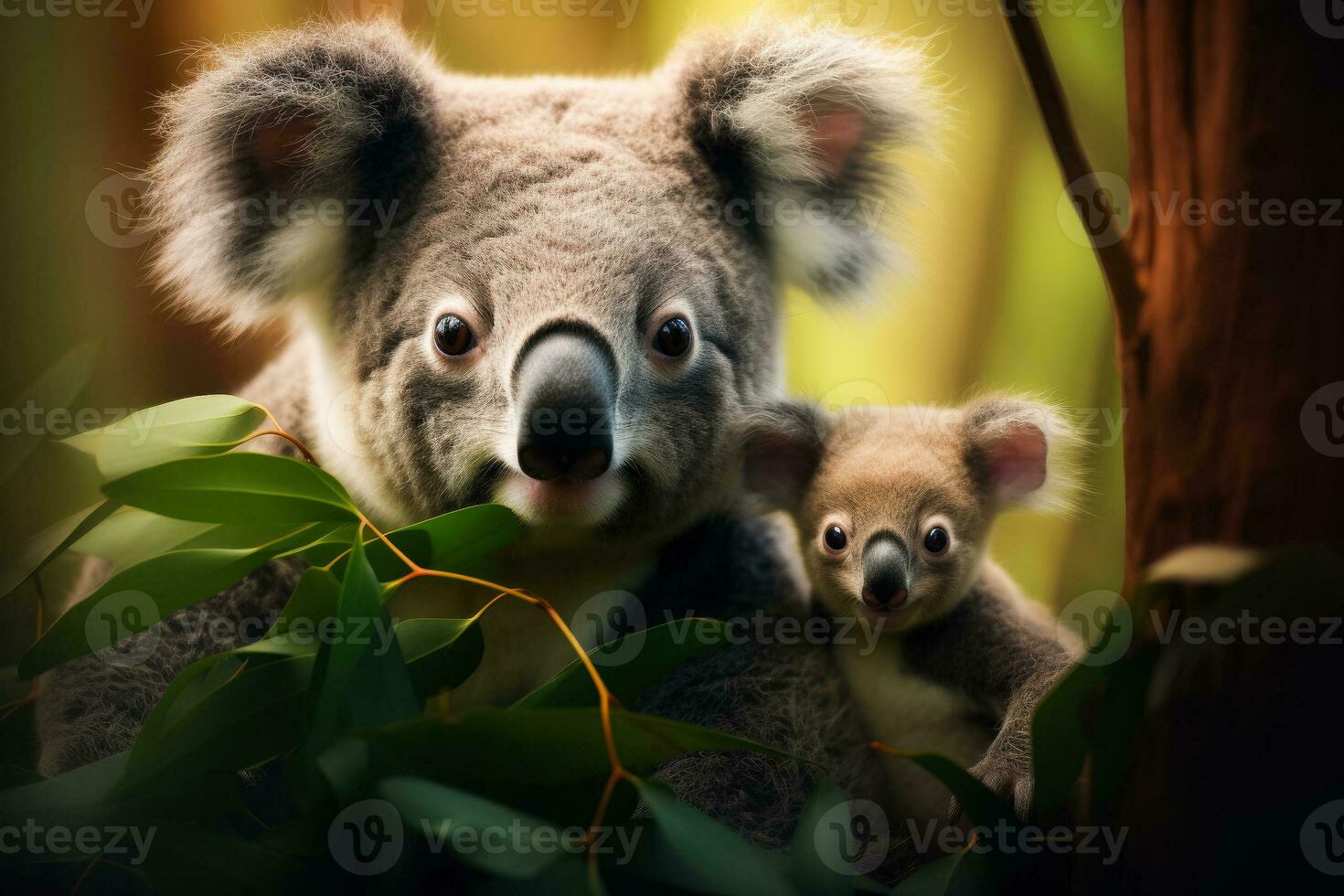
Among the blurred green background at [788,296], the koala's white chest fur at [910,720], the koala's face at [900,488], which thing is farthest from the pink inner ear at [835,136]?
the koala's white chest fur at [910,720]

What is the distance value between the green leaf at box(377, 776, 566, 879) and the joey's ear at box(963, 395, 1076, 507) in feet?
2.91

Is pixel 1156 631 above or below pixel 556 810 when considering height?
above

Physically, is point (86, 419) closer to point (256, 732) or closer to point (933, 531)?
point (256, 732)

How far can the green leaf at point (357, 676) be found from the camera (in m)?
0.91

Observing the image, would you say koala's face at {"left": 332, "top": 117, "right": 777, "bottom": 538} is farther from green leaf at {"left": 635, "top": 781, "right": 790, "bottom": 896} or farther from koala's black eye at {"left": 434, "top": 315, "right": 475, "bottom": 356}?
green leaf at {"left": 635, "top": 781, "right": 790, "bottom": 896}

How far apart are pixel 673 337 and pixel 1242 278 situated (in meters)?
0.70

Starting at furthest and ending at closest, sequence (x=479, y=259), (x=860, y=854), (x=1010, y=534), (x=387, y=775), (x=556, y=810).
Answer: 1. (x=1010, y=534)
2. (x=479, y=259)
3. (x=860, y=854)
4. (x=556, y=810)
5. (x=387, y=775)

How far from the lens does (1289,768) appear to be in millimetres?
910

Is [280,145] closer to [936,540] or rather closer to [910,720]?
[936,540]

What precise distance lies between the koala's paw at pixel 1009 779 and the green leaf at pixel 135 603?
2.97 ft

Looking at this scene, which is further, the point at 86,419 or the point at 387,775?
the point at 86,419

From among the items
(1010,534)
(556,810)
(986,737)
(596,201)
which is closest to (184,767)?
(556,810)

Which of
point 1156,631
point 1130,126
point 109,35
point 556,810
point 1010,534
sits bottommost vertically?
point 556,810

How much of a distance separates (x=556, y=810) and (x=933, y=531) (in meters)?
0.66
